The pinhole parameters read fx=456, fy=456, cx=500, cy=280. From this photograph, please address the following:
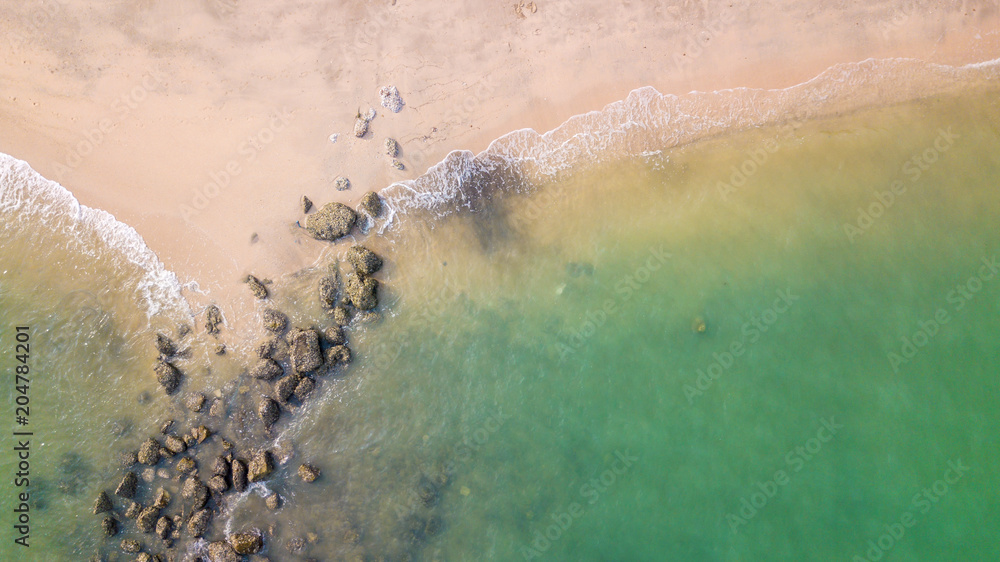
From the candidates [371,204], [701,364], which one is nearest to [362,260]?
[371,204]

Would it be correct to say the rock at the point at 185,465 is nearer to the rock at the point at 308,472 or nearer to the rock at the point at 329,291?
the rock at the point at 308,472

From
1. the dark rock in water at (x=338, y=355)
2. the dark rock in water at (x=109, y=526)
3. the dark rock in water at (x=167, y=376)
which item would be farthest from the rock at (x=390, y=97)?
the dark rock in water at (x=109, y=526)

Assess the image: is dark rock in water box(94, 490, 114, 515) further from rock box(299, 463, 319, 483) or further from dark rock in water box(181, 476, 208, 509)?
rock box(299, 463, 319, 483)

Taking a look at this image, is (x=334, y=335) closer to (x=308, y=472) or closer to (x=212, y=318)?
(x=212, y=318)

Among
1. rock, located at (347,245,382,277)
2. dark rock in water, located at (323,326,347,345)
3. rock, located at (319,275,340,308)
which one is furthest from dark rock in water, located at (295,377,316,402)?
rock, located at (347,245,382,277)

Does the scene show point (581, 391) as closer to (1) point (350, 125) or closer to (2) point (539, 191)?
(2) point (539, 191)

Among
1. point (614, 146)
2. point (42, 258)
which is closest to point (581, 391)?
point (614, 146)
